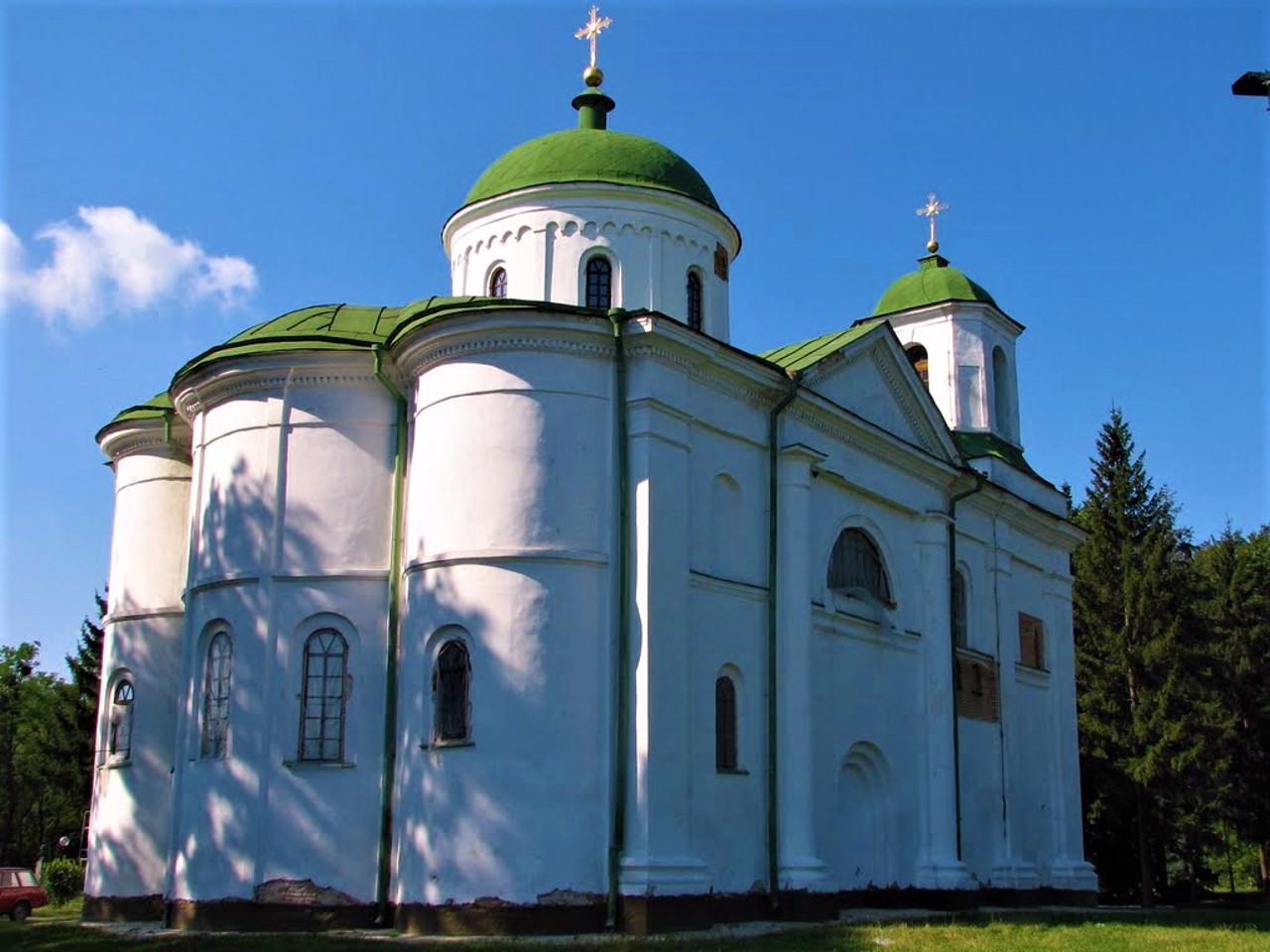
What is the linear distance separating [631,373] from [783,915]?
22.5ft

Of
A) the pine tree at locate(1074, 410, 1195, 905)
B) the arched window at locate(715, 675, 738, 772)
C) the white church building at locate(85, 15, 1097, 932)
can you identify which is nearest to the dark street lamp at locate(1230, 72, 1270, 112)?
the white church building at locate(85, 15, 1097, 932)

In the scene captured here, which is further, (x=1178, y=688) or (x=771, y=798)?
(x=1178, y=688)

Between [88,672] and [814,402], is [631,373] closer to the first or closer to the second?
[814,402]

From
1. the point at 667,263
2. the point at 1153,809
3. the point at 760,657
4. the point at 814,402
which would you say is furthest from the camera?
the point at 1153,809

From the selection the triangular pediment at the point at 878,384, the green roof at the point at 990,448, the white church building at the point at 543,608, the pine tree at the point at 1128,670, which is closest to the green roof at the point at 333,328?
the white church building at the point at 543,608

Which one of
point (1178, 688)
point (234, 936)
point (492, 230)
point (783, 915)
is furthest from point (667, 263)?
point (1178, 688)

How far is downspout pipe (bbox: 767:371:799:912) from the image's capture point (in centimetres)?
1697

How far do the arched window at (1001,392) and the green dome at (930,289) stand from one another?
103 centimetres

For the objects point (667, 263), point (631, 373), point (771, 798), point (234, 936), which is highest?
point (667, 263)

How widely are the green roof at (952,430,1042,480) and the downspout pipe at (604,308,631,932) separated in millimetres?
9903

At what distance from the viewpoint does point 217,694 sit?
17.6 m

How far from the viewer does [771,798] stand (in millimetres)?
17266

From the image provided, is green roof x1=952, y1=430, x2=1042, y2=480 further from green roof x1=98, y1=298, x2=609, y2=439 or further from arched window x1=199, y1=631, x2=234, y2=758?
arched window x1=199, y1=631, x2=234, y2=758

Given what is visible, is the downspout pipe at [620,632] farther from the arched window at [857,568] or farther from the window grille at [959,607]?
the window grille at [959,607]
